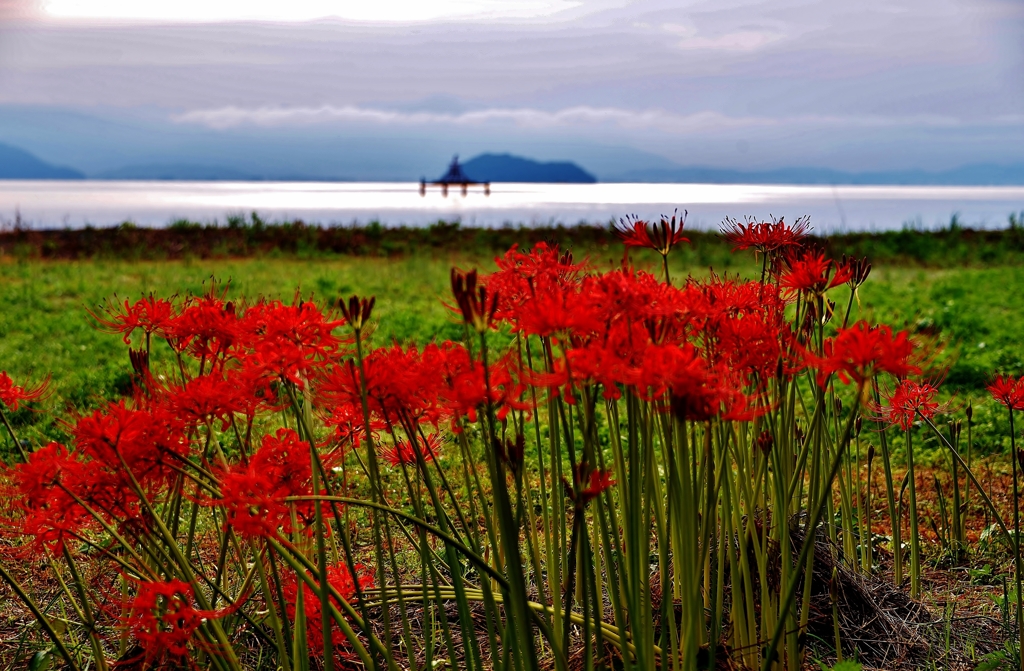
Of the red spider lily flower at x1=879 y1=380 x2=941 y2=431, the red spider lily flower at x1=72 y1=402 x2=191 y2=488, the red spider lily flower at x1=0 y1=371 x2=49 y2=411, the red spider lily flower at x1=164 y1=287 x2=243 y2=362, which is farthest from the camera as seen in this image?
the red spider lily flower at x1=879 y1=380 x2=941 y2=431

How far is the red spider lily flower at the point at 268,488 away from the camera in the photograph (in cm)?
157

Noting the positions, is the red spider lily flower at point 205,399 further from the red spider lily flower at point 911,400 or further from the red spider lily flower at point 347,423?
the red spider lily flower at point 911,400

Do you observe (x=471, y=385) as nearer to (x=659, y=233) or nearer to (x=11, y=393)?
(x=659, y=233)

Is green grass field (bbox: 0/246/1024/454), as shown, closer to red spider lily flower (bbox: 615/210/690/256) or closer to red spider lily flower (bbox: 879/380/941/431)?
red spider lily flower (bbox: 879/380/941/431)

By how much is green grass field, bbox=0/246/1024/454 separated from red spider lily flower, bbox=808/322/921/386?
155 inches

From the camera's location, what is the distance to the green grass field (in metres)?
7.36

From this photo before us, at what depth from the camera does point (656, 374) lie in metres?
1.42

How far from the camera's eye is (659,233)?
189 cm

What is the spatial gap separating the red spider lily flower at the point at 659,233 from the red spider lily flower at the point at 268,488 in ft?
2.75

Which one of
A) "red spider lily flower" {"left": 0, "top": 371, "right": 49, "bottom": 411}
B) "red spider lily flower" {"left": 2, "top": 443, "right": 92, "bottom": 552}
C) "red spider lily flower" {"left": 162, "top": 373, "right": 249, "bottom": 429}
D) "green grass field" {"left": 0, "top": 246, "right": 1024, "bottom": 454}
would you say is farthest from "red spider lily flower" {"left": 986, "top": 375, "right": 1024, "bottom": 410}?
"green grass field" {"left": 0, "top": 246, "right": 1024, "bottom": 454}

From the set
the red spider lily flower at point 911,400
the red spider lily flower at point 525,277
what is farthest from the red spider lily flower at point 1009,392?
the red spider lily flower at point 525,277

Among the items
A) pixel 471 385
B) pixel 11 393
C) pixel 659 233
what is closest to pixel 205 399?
pixel 471 385

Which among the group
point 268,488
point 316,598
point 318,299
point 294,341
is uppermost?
point 294,341

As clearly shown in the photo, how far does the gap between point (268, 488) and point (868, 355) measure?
1.13m
